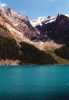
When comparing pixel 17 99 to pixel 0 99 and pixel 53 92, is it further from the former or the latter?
pixel 53 92

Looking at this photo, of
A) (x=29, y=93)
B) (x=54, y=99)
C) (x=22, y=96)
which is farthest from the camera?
(x=29, y=93)

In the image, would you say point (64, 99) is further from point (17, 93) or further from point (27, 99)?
point (17, 93)

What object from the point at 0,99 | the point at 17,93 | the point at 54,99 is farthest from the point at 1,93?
the point at 54,99

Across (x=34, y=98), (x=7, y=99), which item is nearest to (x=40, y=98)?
(x=34, y=98)

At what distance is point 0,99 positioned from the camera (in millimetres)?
105750

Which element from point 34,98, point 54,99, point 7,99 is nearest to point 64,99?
point 54,99

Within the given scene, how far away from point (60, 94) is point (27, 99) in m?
15.5

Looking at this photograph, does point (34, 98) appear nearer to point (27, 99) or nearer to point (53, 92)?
point (27, 99)

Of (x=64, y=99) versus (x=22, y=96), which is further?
(x=22, y=96)

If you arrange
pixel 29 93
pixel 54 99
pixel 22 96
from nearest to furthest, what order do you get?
1. pixel 54 99
2. pixel 22 96
3. pixel 29 93

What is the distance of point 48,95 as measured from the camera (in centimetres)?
11419

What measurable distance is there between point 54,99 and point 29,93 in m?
19.5

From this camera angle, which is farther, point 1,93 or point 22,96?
point 1,93

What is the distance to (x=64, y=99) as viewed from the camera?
104312mm
